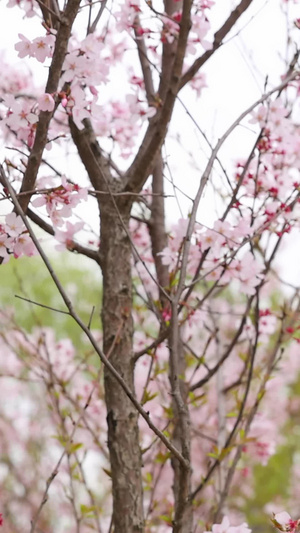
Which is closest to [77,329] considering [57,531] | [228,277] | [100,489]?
[100,489]

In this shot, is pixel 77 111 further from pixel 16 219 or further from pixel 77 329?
pixel 77 329

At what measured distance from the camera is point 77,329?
316 inches

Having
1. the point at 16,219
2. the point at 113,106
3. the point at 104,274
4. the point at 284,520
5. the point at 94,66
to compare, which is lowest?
the point at 284,520

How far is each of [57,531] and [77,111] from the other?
5283 millimetres

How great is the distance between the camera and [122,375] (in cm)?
172

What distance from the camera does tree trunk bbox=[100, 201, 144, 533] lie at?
65.1 inches

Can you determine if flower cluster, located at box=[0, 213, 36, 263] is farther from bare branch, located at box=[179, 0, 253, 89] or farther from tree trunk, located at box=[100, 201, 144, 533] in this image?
bare branch, located at box=[179, 0, 253, 89]

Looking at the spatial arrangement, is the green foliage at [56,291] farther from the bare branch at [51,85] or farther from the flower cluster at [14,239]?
the bare branch at [51,85]

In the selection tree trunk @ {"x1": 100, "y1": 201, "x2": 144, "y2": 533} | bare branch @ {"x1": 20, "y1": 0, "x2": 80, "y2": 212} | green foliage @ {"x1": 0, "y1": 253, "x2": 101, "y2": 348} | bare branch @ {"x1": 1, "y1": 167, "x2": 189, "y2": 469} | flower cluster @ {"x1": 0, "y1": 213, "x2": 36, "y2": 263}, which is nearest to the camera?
bare branch @ {"x1": 1, "y1": 167, "x2": 189, "y2": 469}

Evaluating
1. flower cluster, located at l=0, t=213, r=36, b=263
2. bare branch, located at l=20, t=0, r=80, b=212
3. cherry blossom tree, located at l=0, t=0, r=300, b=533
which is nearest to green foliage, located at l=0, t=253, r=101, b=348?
cherry blossom tree, located at l=0, t=0, r=300, b=533

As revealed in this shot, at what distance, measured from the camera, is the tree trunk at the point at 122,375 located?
165 centimetres

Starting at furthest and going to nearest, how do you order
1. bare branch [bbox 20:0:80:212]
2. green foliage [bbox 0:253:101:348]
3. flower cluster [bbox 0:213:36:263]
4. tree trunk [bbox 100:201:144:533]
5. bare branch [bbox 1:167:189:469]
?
green foliage [bbox 0:253:101:348] → tree trunk [bbox 100:201:144:533] → flower cluster [bbox 0:213:36:263] → bare branch [bbox 20:0:80:212] → bare branch [bbox 1:167:189:469]

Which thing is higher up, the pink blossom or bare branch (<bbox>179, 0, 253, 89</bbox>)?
bare branch (<bbox>179, 0, 253, 89</bbox>)

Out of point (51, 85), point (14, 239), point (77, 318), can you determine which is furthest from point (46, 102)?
point (77, 318)
